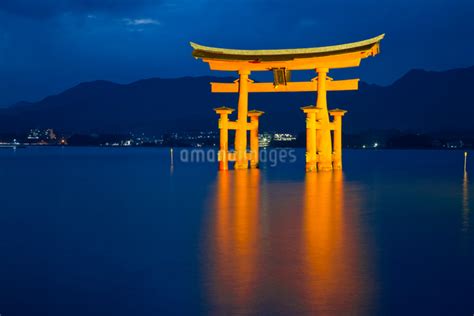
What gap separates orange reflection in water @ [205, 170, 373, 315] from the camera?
6191 millimetres

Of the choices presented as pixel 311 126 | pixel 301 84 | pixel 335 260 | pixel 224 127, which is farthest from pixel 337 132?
pixel 335 260

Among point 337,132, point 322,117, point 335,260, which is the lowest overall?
point 335,260

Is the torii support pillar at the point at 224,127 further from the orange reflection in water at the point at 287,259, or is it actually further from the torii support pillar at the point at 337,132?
the orange reflection in water at the point at 287,259

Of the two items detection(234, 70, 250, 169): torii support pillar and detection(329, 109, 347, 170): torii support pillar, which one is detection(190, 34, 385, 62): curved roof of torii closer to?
detection(234, 70, 250, 169): torii support pillar

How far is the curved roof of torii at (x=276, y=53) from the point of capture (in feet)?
76.9

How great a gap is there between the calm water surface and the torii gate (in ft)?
30.8

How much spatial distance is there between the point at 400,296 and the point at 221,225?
234 inches

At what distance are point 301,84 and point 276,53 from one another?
3248 mm

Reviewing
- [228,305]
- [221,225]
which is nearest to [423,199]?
[221,225]

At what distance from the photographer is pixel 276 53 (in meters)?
25.4

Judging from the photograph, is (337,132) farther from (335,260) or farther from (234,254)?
(335,260)

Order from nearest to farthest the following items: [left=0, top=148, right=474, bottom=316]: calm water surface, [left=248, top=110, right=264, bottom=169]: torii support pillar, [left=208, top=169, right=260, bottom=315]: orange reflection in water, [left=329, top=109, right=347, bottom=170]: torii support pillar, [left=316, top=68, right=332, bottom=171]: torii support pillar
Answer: [left=0, top=148, right=474, bottom=316]: calm water surface
[left=208, top=169, right=260, bottom=315]: orange reflection in water
[left=316, top=68, right=332, bottom=171]: torii support pillar
[left=329, top=109, right=347, bottom=170]: torii support pillar
[left=248, top=110, right=264, bottom=169]: torii support pillar

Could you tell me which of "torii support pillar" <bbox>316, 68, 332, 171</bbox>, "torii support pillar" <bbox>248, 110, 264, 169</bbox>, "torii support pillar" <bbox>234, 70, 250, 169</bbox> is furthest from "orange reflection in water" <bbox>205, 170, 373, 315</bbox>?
"torii support pillar" <bbox>248, 110, 264, 169</bbox>

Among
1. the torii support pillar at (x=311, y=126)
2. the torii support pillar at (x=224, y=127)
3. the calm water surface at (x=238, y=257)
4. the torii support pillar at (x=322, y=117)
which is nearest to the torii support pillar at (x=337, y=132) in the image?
the torii support pillar at (x=322, y=117)
